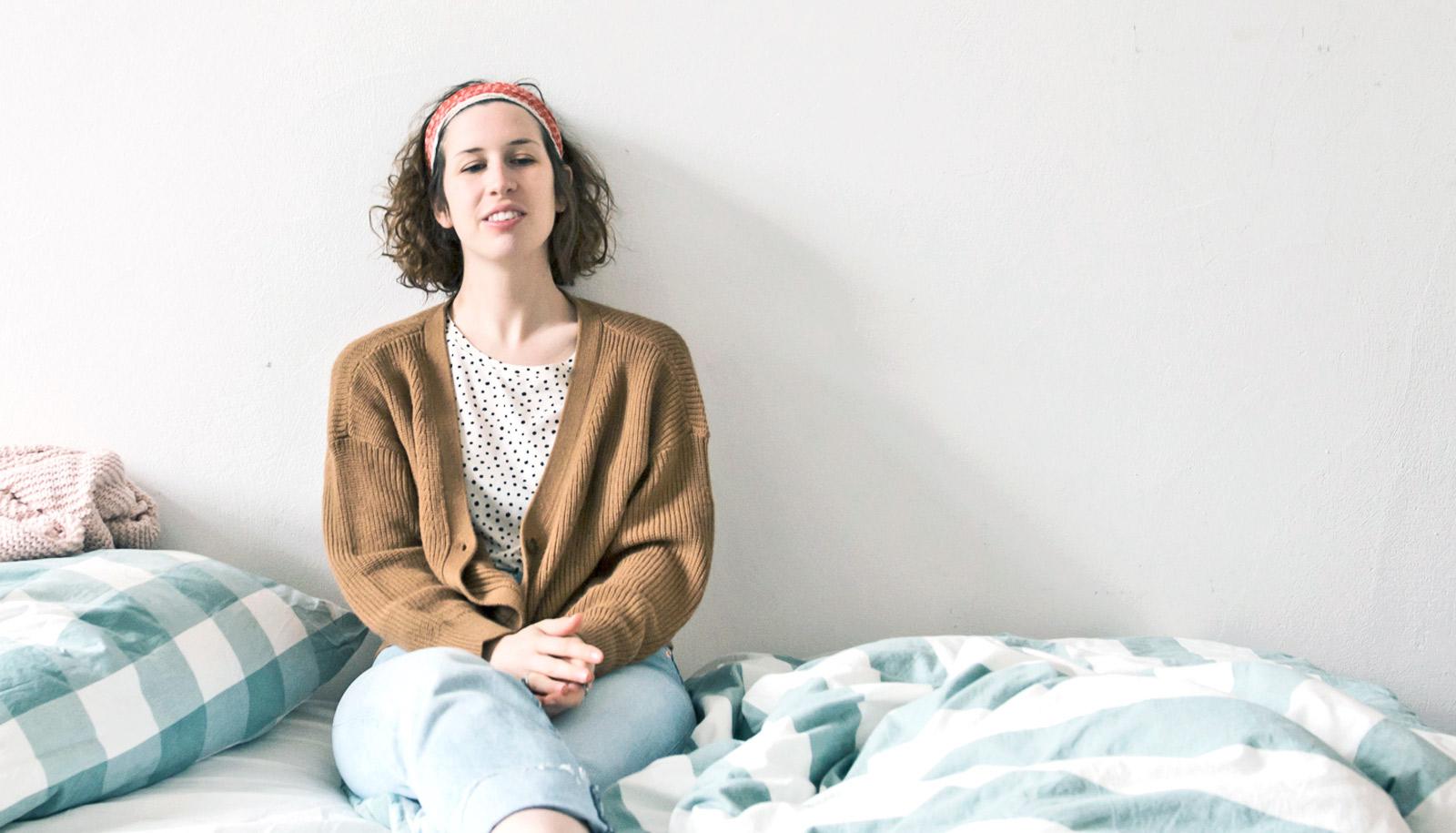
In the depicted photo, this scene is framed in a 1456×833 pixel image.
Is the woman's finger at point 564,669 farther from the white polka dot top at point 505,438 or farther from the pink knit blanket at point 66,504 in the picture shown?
the pink knit blanket at point 66,504

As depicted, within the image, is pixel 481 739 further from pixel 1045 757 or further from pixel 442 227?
pixel 442 227

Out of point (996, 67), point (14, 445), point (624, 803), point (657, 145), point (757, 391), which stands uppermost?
point (996, 67)

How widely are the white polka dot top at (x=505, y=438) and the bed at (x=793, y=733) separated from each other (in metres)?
0.23

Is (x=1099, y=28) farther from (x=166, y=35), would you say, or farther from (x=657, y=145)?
(x=166, y=35)

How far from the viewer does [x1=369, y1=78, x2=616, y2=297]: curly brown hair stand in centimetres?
144

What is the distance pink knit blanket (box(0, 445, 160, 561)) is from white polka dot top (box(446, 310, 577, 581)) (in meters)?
0.44

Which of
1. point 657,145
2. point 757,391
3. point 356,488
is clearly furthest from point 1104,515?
point 356,488

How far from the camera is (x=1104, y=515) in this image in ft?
4.98

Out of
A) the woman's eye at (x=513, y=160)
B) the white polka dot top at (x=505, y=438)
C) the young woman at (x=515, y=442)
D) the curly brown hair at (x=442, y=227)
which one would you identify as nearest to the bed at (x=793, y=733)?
the young woman at (x=515, y=442)

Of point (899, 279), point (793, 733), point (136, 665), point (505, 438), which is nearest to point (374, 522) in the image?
point (505, 438)

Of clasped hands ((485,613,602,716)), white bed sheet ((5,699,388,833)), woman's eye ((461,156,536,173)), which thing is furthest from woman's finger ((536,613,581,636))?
woman's eye ((461,156,536,173))

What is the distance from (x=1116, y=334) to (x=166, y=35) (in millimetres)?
1238

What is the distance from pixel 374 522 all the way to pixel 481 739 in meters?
0.46

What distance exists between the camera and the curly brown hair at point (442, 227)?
1436mm
